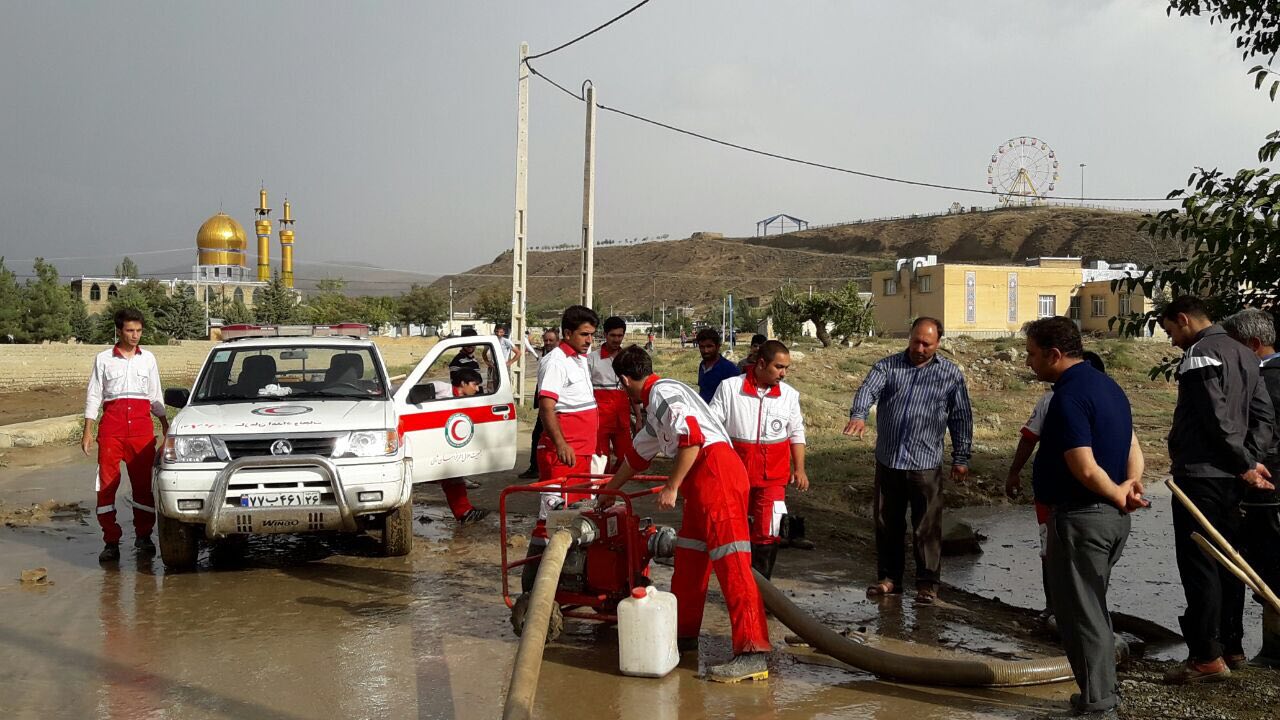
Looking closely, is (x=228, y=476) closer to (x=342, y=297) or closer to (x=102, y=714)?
(x=102, y=714)

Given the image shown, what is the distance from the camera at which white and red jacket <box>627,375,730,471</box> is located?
545 cm

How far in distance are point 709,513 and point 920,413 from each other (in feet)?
7.70

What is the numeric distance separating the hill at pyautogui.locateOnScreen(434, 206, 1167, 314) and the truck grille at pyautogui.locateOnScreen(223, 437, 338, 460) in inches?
3994

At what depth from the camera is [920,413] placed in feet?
23.5

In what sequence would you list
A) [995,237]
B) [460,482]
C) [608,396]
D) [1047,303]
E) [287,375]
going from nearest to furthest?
[287,375]
[608,396]
[460,482]
[1047,303]
[995,237]

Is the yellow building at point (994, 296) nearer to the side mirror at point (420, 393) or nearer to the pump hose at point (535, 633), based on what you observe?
the side mirror at point (420, 393)

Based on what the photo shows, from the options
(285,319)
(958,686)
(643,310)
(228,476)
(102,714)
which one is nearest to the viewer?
(102,714)

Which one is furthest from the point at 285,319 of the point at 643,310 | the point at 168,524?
the point at 168,524

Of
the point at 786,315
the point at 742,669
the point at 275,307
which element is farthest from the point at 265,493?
the point at 275,307

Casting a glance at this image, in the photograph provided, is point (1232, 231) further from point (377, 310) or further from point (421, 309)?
point (421, 309)

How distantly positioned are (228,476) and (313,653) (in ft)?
6.59

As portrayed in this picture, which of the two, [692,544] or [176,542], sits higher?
[692,544]

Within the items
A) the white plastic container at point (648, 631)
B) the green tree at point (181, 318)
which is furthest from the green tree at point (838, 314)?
the green tree at point (181, 318)

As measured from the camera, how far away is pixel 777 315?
51.4 meters
